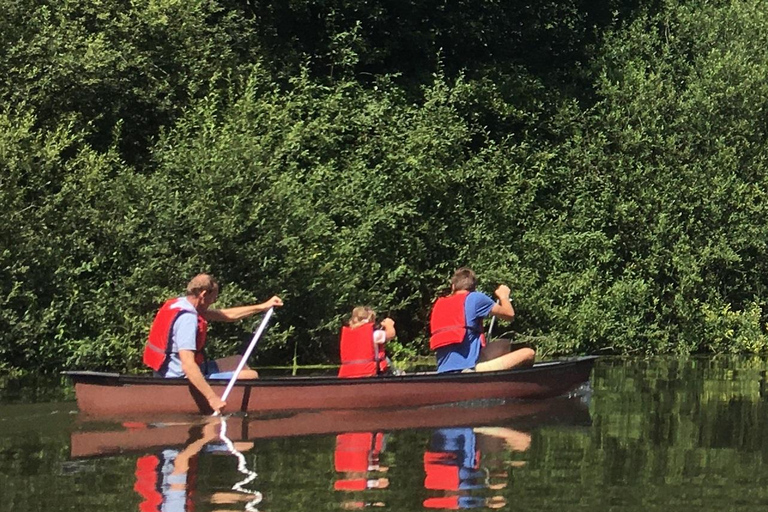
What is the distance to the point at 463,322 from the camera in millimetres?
12938

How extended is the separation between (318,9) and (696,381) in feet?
31.0

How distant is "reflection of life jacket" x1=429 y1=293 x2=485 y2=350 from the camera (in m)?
12.9

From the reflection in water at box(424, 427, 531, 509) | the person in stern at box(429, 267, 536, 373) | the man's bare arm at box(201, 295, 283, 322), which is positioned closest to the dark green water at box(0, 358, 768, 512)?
the reflection in water at box(424, 427, 531, 509)

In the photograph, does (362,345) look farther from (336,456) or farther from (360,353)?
(336,456)

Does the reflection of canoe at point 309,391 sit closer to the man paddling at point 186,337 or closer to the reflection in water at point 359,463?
the man paddling at point 186,337

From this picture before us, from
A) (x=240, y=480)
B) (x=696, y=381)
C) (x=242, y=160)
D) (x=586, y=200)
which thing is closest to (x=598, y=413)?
(x=696, y=381)

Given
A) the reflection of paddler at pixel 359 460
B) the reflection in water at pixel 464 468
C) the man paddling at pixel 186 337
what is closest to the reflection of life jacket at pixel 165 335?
the man paddling at pixel 186 337

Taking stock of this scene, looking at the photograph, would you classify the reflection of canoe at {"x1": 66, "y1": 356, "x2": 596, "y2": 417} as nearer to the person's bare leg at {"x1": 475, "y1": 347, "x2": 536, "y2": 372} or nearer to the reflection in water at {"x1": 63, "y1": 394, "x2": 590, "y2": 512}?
the reflection in water at {"x1": 63, "y1": 394, "x2": 590, "y2": 512}

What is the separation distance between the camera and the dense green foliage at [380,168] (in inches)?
632

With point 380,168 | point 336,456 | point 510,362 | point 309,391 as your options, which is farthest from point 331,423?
point 380,168

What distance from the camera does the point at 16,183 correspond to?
15875mm

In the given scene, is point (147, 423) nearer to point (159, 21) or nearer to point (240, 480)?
point (240, 480)

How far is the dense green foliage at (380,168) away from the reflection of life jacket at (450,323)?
11.2 feet

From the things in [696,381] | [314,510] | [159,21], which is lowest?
[314,510]
